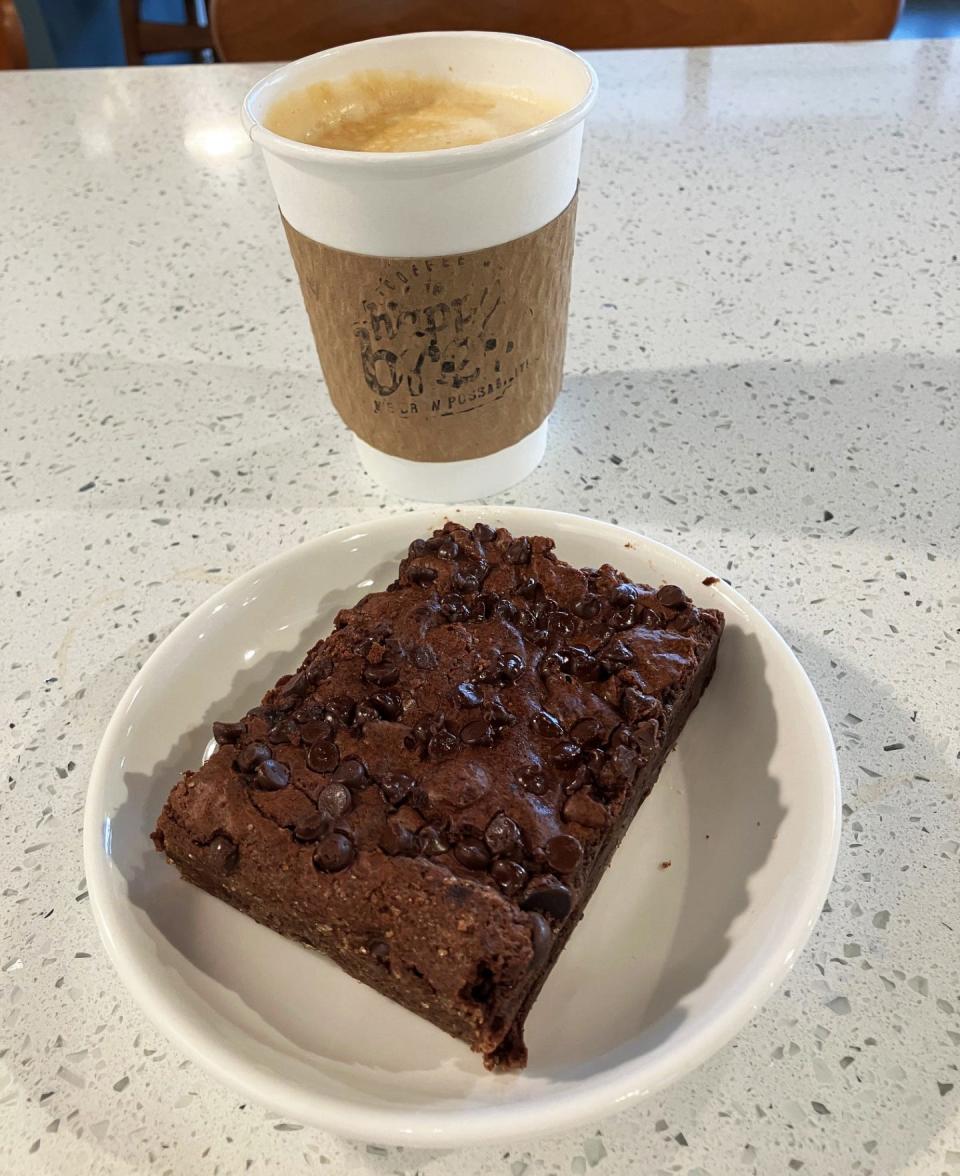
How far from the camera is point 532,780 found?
68cm

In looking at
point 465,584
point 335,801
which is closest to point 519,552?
point 465,584

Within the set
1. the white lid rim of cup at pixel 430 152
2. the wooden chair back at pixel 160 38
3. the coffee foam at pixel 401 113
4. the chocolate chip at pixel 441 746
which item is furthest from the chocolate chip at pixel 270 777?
the wooden chair back at pixel 160 38

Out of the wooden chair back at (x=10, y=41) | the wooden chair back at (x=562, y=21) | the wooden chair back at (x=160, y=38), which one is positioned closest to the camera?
the wooden chair back at (x=562, y=21)

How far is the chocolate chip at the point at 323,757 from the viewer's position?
0.70 metres

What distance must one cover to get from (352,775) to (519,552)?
26 cm

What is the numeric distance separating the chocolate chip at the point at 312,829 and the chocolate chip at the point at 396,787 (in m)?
0.04

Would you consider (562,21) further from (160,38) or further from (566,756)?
(566,756)

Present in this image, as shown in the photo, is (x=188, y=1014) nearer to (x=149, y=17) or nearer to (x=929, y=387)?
(x=929, y=387)

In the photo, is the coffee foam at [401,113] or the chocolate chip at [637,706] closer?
the chocolate chip at [637,706]

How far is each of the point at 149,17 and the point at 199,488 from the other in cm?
332

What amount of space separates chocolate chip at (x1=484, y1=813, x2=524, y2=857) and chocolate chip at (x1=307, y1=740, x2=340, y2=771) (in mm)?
129

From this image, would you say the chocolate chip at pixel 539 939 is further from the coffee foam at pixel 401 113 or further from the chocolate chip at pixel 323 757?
the coffee foam at pixel 401 113

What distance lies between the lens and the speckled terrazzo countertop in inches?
Result: 25.3

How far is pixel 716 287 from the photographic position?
1389 mm
